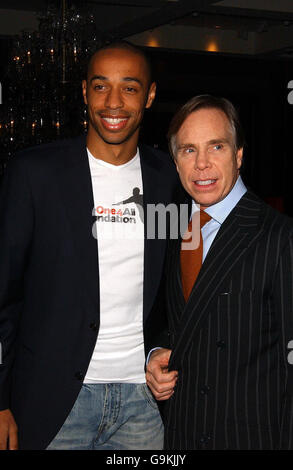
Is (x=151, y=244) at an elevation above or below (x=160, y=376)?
above

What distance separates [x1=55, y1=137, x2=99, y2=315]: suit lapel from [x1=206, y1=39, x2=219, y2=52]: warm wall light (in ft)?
34.0

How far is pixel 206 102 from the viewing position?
212 cm

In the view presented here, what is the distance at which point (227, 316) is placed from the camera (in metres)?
1.90

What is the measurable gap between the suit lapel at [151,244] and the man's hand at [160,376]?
0.64 ft

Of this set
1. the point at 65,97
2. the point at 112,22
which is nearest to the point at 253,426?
the point at 65,97

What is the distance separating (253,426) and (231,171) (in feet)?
2.78

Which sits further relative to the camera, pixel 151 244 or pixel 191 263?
pixel 151 244

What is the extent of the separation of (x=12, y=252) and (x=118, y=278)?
1.34ft

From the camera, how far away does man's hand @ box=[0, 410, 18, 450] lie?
87.0 inches

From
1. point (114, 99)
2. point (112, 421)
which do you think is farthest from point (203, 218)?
point (112, 421)

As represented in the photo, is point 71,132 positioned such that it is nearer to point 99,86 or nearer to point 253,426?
point 99,86

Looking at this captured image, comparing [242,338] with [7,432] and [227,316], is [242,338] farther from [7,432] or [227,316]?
[7,432]

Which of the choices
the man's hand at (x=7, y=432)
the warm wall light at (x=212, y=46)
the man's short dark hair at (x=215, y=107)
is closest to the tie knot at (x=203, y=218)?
the man's short dark hair at (x=215, y=107)

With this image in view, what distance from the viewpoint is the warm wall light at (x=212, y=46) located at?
12.1 meters
